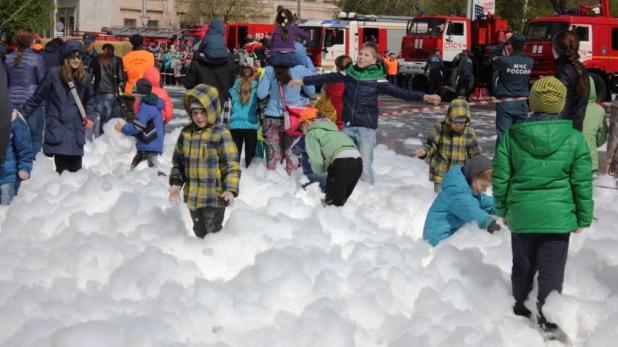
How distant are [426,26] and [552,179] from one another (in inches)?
1204

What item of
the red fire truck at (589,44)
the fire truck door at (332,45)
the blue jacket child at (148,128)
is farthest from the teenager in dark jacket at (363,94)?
the fire truck door at (332,45)

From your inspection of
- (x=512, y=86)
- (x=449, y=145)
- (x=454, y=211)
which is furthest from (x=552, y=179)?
(x=512, y=86)

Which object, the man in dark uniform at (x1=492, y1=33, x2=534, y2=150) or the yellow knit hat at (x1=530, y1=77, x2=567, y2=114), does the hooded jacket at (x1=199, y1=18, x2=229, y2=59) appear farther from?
the yellow knit hat at (x1=530, y1=77, x2=567, y2=114)

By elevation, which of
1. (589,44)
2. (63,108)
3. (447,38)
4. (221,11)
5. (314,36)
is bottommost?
(63,108)

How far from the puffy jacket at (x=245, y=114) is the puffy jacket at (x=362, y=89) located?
1.78 meters

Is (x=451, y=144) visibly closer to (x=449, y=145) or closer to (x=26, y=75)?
(x=449, y=145)

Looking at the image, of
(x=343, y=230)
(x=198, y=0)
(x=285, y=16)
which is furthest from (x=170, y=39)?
(x=343, y=230)

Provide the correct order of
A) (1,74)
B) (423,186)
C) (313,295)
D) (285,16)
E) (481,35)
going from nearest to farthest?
(1,74) < (313,295) < (423,186) < (285,16) < (481,35)

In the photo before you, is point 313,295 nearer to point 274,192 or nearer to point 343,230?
point 343,230

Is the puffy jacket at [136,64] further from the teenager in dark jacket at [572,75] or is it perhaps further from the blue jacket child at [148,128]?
the teenager in dark jacket at [572,75]

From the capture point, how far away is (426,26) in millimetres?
35469

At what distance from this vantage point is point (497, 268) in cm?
666

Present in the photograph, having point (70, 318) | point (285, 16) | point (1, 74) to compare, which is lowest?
point (70, 318)

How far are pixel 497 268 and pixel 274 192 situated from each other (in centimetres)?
308
